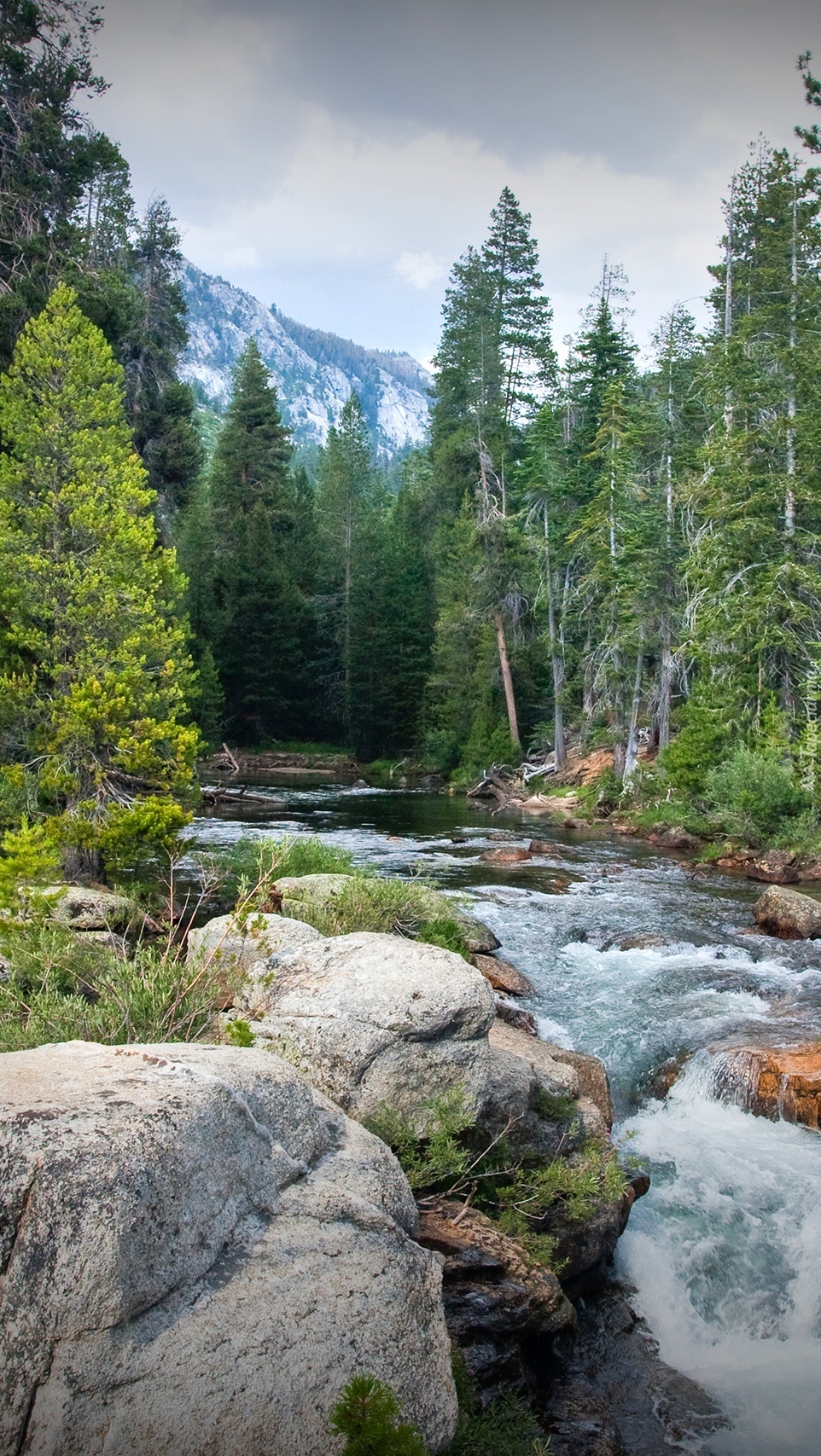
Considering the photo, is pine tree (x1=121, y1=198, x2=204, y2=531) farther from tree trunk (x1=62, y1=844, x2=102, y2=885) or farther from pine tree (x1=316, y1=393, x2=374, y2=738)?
pine tree (x1=316, y1=393, x2=374, y2=738)

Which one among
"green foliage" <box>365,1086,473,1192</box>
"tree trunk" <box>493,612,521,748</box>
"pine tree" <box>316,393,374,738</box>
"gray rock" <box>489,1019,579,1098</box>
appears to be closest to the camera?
"green foliage" <box>365,1086,473,1192</box>

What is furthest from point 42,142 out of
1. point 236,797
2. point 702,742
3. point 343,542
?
point 343,542

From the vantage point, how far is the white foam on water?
5152 mm

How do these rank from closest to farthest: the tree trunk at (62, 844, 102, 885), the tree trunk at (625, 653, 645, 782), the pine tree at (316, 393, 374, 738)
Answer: the tree trunk at (62, 844, 102, 885)
the tree trunk at (625, 653, 645, 782)
the pine tree at (316, 393, 374, 738)

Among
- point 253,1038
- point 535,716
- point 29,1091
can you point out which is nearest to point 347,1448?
point 29,1091

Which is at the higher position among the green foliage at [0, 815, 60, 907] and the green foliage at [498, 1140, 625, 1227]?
the green foliage at [0, 815, 60, 907]

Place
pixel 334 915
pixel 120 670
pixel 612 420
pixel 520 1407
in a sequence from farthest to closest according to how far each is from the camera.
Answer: pixel 612 420 → pixel 120 670 → pixel 334 915 → pixel 520 1407

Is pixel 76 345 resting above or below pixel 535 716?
above

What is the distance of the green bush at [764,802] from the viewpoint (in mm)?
18922

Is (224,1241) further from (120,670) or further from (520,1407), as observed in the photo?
(120,670)

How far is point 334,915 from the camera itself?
852 cm

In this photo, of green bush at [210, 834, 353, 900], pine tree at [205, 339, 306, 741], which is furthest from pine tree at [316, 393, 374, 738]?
green bush at [210, 834, 353, 900]

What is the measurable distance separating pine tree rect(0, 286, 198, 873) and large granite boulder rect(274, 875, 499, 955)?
302 centimetres

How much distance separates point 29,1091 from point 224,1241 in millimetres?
895
